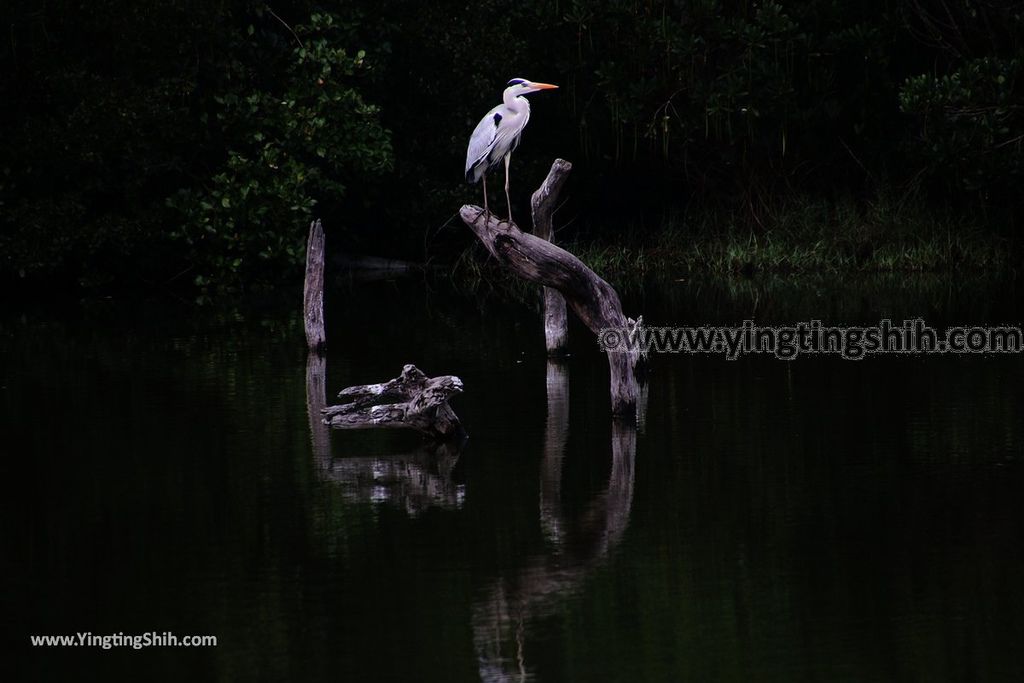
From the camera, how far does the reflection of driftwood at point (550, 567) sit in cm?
701

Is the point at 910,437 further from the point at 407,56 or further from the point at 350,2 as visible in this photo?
the point at 407,56

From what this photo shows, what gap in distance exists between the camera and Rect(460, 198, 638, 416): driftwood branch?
38.8 ft

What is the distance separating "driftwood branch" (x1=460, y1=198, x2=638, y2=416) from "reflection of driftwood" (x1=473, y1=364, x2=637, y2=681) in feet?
3.04

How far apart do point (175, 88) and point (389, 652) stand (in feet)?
54.8

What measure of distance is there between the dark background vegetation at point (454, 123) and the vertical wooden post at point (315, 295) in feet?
19.5

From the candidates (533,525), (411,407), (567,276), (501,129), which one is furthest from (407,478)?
(501,129)

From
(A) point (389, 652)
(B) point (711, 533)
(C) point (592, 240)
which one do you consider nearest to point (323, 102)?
(C) point (592, 240)

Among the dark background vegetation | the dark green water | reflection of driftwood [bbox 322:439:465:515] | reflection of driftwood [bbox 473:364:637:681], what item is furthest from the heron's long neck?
the dark background vegetation

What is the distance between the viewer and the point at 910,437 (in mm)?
11555

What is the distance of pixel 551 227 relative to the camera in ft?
49.1

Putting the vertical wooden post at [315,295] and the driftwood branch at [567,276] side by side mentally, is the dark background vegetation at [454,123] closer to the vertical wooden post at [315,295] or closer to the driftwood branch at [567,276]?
the vertical wooden post at [315,295]

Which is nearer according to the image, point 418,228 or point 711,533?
point 711,533

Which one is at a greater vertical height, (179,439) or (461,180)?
(461,180)

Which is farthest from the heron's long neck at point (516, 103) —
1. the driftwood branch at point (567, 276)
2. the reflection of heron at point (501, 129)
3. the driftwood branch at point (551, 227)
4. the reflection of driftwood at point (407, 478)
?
the reflection of driftwood at point (407, 478)
